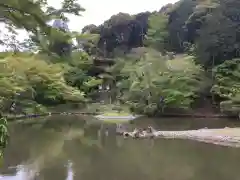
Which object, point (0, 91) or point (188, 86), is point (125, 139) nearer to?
point (0, 91)

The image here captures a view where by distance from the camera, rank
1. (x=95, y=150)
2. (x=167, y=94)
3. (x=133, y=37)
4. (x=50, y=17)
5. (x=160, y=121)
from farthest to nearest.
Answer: (x=133, y=37)
(x=167, y=94)
(x=160, y=121)
(x=95, y=150)
(x=50, y=17)

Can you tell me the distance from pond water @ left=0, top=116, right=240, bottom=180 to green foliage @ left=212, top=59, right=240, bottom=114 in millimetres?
8287

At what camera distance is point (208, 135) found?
614 inches

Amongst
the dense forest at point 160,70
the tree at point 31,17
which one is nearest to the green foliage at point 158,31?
the dense forest at point 160,70

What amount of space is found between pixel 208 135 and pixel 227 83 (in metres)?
9.14

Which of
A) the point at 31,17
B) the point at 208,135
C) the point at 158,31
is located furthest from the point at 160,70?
the point at 31,17

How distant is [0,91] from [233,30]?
1604 cm

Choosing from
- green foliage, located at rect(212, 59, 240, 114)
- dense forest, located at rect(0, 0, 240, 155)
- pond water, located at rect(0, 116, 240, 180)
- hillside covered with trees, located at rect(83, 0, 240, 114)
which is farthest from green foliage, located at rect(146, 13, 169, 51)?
pond water, located at rect(0, 116, 240, 180)

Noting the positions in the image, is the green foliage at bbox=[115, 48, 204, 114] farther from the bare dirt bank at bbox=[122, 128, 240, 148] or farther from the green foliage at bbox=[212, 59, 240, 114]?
the bare dirt bank at bbox=[122, 128, 240, 148]

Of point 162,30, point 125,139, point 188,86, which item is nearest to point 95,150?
point 125,139

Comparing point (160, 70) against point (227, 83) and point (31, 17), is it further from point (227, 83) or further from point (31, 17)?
point (31, 17)

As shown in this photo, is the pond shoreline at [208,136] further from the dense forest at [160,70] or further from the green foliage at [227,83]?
the green foliage at [227,83]

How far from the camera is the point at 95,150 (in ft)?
44.6

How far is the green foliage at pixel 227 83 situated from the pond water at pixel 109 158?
27.2ft
